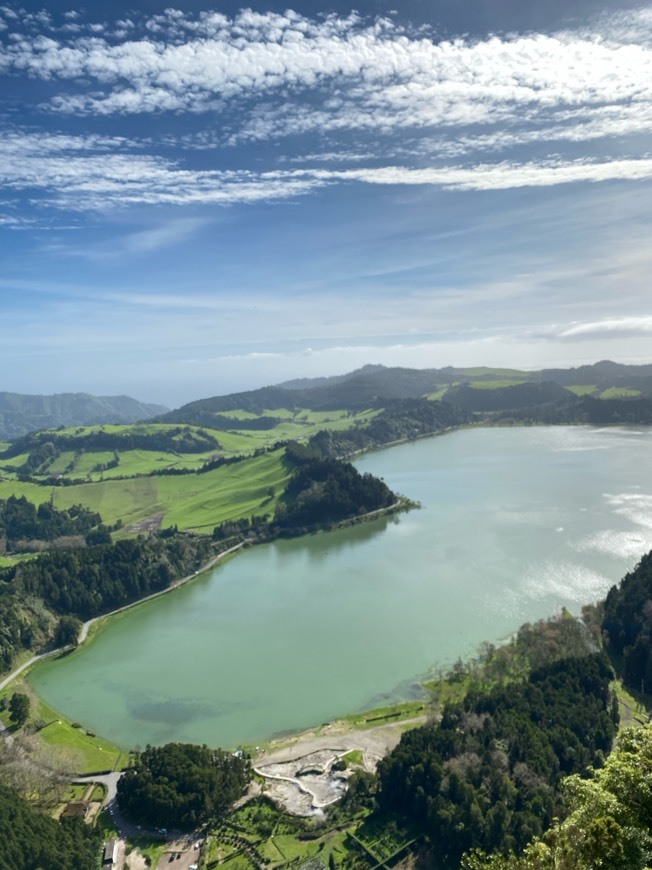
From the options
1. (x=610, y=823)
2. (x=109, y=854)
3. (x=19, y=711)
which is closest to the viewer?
(x=610, y=823)

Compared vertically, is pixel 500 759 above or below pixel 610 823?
below

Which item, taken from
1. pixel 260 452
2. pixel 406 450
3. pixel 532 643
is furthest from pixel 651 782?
pixel 406 450

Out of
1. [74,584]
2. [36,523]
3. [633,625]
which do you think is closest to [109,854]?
[633,625]

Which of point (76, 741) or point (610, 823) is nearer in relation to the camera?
point (610, 823)

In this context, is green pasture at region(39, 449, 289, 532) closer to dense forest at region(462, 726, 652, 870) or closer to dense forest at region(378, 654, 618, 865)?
dense forest at region(378, 654, 618, 865)

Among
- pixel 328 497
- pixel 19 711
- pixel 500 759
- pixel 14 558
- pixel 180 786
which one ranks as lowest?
pixel 19 711

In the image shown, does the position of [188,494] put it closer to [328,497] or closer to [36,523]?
[36,523]

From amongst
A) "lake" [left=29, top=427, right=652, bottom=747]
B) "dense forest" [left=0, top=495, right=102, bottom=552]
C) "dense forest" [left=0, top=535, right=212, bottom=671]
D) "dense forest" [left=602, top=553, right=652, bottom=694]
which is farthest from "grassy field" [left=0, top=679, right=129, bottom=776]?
"dense forest" [left=0, top=495, right=102, bottom=552]

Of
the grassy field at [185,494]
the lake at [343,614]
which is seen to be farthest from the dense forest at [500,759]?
the grassy field at [185,494]
